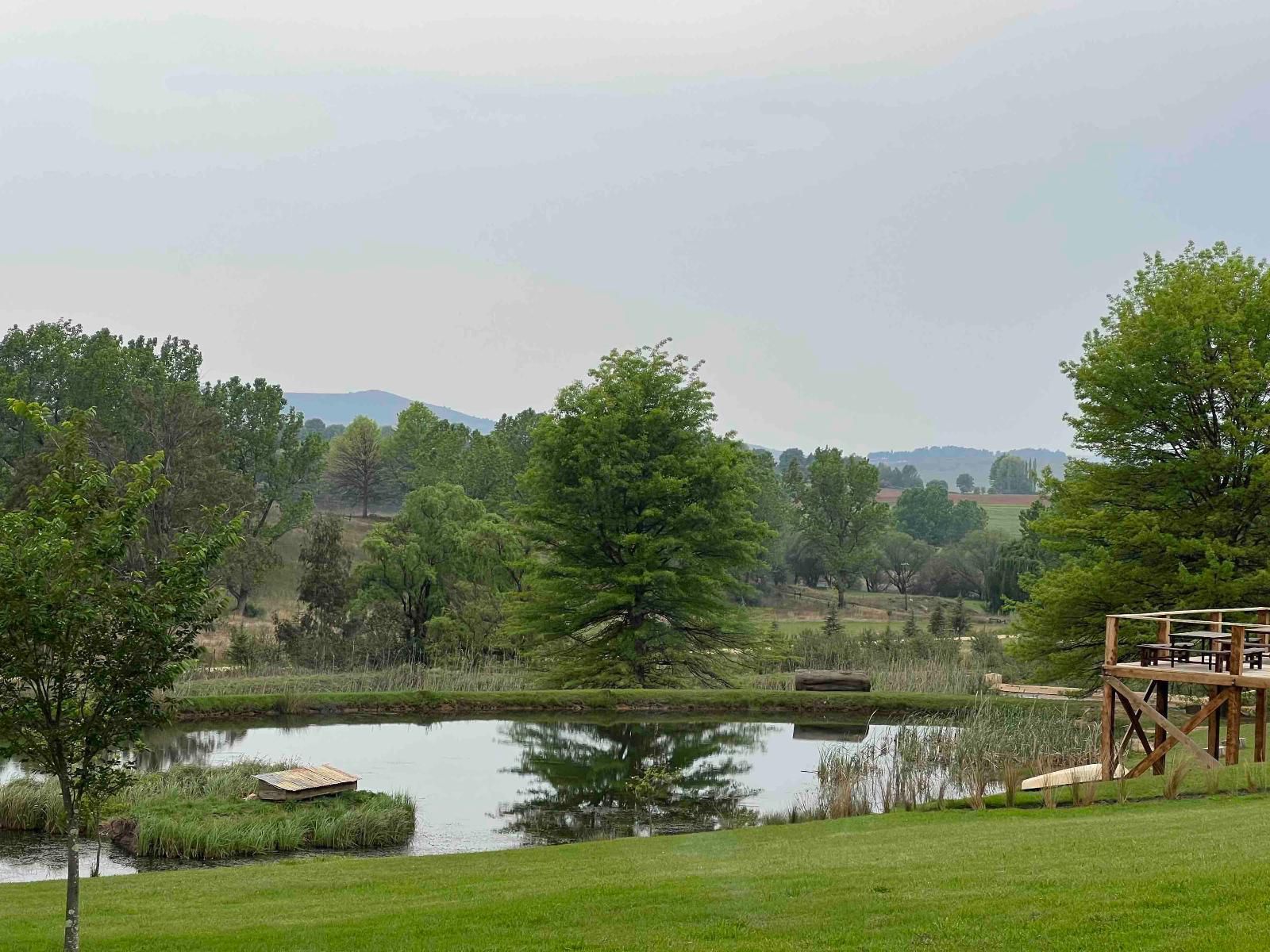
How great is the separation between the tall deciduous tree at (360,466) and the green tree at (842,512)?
32068 millimetres

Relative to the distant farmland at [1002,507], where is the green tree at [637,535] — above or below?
below

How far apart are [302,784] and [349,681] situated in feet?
44.5

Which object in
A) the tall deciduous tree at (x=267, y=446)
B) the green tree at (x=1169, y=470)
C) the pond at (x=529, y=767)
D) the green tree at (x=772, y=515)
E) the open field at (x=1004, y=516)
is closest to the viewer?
the pond at (x=529, y=767)

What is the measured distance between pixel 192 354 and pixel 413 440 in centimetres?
2469

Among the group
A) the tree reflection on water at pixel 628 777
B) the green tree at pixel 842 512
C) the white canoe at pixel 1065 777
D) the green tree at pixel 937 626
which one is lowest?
the tree reflection on water at pixel 628 777

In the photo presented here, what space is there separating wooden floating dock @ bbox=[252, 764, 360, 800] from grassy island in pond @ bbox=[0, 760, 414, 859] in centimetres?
15

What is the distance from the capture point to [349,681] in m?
32.1

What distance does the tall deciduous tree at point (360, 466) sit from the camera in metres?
89.8

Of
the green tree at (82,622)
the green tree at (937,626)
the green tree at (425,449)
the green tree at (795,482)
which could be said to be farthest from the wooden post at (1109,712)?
the green tree at (795,482)

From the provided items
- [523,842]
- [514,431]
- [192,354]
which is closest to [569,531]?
[523,842]

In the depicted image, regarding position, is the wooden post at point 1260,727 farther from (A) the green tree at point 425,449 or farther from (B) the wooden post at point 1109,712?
(A) the green tree at point 425,449

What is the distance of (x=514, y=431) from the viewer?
80.1 metres

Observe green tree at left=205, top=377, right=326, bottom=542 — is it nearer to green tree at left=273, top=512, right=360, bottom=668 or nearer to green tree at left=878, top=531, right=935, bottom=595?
green tree at left=273, top=512, right=360, bottom=668

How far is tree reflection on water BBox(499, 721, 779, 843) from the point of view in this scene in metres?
18.7
